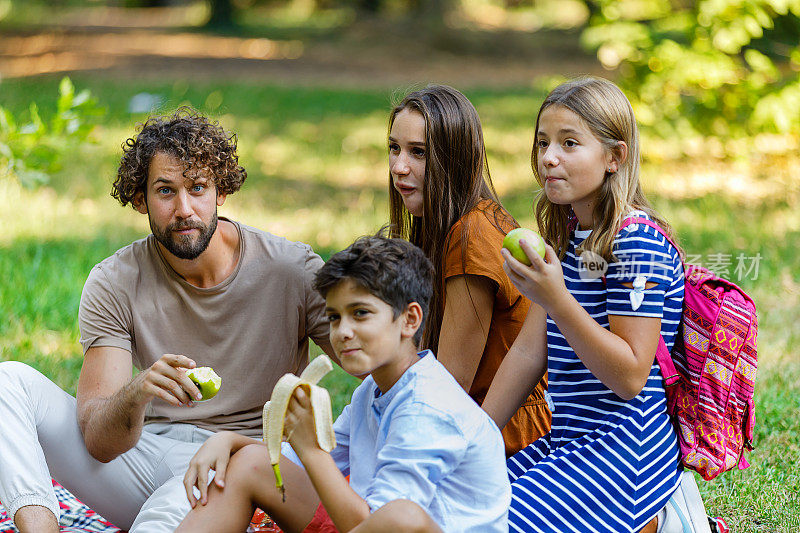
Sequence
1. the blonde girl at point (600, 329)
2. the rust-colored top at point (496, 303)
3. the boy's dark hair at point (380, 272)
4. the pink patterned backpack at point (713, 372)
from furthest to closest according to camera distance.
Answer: the rust-colored top at point (496, 303), the pink patterned backpack at point (713, 372), the blonde girl at point (600, 329), the boy's dark hair at point (380, 272)

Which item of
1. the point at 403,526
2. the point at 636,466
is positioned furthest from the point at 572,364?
the point at 403,526

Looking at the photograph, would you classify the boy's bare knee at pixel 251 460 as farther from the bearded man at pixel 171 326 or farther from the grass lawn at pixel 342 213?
the grass lawn at pixel 342 213

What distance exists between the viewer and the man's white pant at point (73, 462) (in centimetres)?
294

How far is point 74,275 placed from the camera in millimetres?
6293

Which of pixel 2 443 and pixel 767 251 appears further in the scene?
pixel 767 251

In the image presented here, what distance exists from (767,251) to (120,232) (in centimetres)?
477

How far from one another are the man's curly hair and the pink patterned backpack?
4.70 feet

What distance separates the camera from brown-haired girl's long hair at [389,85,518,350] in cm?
326

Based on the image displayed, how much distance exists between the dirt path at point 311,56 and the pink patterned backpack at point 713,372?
13734mm

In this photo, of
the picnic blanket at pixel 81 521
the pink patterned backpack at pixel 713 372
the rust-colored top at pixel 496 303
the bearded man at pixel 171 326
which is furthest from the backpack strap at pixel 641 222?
the picnic blanket at pixel 81 521

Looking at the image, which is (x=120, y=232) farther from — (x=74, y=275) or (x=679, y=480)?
(x=679, y=480)

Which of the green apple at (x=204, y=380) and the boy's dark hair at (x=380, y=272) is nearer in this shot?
the boy's dark hair at (x=380, y=272)

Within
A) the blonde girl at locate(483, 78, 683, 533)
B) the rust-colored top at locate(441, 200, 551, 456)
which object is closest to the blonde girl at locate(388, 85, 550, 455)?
the rust-colored top at locate(441, 200, 551, 456)

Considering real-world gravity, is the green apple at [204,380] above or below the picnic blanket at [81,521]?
above
